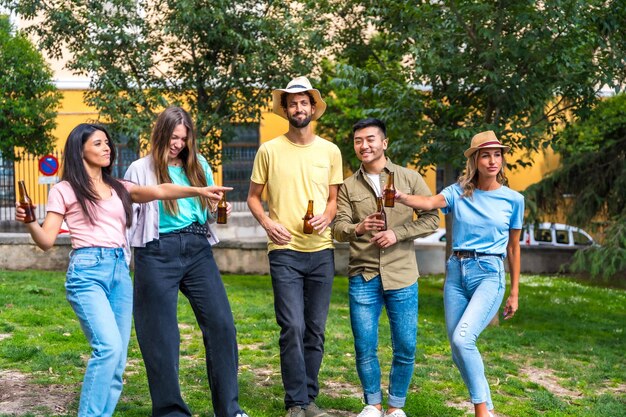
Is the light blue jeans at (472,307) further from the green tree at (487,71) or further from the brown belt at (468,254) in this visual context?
the green tree at (487,71)

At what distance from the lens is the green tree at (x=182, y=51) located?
50.9 ft

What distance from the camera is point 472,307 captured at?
18.4 feet

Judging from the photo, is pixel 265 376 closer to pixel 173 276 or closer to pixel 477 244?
pixel 173 276

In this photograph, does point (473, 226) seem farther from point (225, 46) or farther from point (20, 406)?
point (225, 46)

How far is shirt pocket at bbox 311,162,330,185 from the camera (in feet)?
19.7

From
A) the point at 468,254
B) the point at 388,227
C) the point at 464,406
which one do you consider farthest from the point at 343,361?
the point at 468,254

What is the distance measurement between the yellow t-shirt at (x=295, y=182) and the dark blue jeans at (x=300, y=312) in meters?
0.10

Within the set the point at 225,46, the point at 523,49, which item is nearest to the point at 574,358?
the point at 523,49

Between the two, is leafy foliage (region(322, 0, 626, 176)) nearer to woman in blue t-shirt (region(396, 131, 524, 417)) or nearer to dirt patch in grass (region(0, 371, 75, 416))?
woman in blue t-shirt (region(396, 131, 524, 417))

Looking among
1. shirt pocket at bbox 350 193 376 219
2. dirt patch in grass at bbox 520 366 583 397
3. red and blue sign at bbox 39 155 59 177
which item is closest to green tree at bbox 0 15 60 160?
red and blue sign at bbox 39 155 59 177

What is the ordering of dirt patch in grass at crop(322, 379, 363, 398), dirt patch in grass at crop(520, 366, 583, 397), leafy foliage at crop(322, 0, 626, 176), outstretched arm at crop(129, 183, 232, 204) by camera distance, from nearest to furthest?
outstretched arm at crop(129, 183, 232, 204) → dirt patch in grass at crop(322, 379, 363, 398) → dirt patch in grass at crop(520, 366, 583, 397) → leafy foliage at crop(322, 0, 626, 176)

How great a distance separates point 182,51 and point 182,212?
11786 millimetres

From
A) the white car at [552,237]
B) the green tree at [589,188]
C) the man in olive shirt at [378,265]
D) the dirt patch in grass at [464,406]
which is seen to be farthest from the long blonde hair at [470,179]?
the white car at [552,237]

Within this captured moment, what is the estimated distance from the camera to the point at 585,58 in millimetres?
12078
